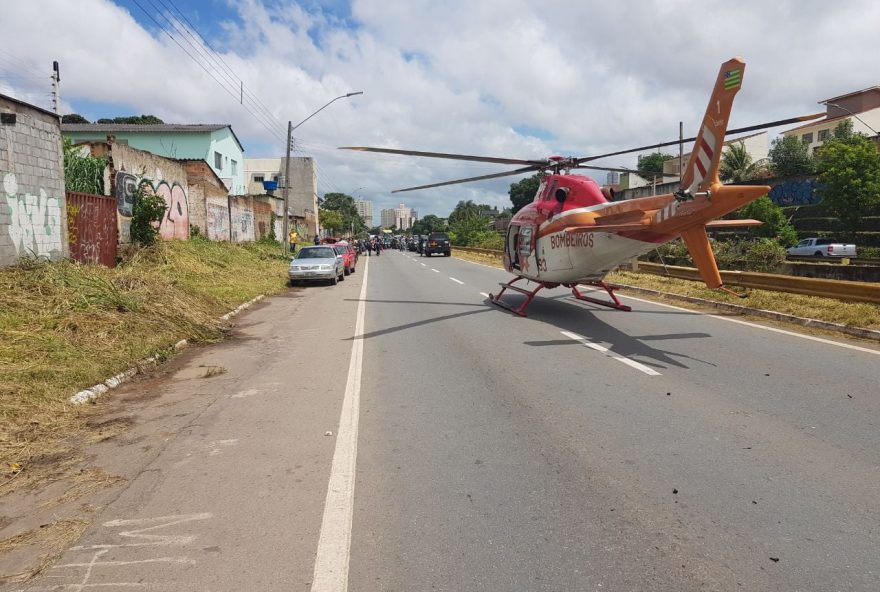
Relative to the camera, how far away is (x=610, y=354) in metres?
8.23

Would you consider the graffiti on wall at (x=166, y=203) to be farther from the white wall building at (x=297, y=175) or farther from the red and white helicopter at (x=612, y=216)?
the white wall building at (x=297, y=175)

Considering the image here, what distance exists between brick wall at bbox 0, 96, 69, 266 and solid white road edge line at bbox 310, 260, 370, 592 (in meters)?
9.14

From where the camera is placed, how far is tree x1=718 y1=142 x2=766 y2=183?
46.8 m

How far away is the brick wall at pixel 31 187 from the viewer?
11102mm

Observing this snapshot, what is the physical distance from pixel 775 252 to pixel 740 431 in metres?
16.2

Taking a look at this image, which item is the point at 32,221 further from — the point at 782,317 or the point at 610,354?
the point at 782,317

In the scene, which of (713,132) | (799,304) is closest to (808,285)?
(799,304)

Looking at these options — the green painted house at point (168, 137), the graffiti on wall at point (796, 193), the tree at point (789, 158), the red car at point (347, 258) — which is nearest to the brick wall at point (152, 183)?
the red car at point (347, 258)

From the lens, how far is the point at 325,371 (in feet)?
25.2

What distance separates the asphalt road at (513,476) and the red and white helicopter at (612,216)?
203 cm

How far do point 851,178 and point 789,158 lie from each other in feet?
64.9

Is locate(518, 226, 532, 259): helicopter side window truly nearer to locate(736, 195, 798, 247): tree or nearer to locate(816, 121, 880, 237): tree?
locate(736, 195, 798, 247): tree

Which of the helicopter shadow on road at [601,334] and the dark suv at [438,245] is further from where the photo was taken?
the dark suv at [438,245]

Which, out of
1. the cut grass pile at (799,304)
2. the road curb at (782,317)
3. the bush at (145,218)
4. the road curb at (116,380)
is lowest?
the road curb at (116,380)
